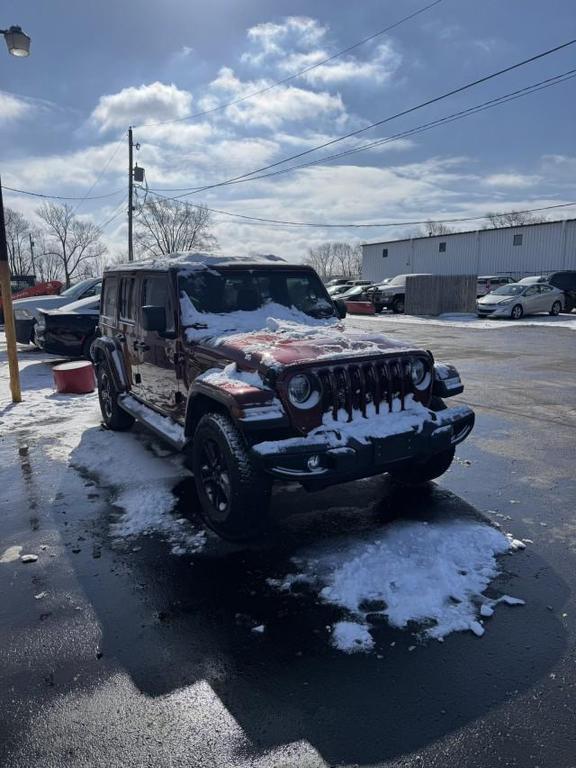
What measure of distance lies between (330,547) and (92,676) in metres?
1.71

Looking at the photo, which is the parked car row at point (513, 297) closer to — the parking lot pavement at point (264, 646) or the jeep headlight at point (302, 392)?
the parking lot pavement at point (264, 646)

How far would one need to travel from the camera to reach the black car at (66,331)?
449 inches

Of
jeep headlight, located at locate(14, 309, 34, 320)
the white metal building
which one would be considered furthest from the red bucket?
the white metal building

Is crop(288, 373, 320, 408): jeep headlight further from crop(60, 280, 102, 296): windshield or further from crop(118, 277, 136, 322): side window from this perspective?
crop(60, 280, 102, 296): windshield

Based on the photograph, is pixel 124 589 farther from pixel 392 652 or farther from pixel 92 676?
pixel 392 652

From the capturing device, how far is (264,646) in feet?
9.29

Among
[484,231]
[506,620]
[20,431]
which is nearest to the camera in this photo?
[506,620]

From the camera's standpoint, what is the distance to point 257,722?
233 cm

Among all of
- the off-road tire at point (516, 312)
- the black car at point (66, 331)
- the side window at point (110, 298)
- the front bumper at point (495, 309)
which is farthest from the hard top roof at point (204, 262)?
the off-road tire at point (516, 312)

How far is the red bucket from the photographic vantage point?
29.7 ft

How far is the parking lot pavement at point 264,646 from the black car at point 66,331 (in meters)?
6.82

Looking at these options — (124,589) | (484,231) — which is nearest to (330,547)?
(124,589)

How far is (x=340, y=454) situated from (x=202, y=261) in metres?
2.58

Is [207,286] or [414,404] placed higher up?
[207,286]
